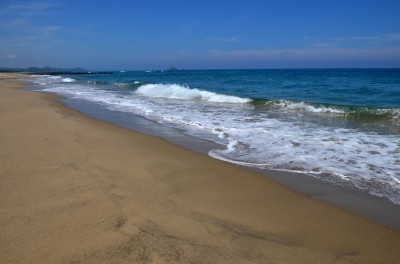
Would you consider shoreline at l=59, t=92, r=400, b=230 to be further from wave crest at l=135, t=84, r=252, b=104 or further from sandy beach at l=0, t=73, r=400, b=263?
wave crest at l=135, t=84, r=252, b=104

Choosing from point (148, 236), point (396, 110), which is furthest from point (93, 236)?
point (396, 110)

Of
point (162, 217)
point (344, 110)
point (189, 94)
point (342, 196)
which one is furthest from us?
point (189, 94)

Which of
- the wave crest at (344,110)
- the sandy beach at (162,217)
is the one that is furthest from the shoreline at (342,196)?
the wave crest at (344,110)

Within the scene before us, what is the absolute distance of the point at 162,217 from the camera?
130 inches

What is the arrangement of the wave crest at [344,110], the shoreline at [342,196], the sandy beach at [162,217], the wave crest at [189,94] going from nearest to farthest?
the sandy beach at [162,217], the shoreline at [342,196], the wave crest at [344,110], the wave crest at [189,94]

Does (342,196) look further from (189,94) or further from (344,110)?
(189,94)

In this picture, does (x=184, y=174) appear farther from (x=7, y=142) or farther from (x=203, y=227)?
(x=7, y=142)

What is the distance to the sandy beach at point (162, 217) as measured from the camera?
268 cm

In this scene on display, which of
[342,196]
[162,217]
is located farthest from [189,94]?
[162,217]

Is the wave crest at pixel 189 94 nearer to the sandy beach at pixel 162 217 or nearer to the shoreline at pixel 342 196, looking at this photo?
the shoreline at pixel 342 196

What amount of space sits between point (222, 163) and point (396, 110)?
987 centimetres

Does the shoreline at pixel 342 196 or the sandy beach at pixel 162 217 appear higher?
the sandy beach at pixel 162 217

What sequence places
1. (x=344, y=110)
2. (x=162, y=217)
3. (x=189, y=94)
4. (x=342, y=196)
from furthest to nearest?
(x=189, y=94) → (x=344, y=110) → (x=342, y=196) → (x=162, y=217)

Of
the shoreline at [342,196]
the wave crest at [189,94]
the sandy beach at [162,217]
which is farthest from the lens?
the wave crest at [189,94]
